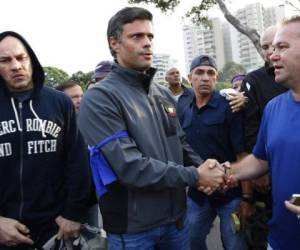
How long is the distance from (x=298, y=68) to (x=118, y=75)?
3.60 ft

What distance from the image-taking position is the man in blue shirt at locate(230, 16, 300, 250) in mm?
2256

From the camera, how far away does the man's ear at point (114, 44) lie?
253 cm

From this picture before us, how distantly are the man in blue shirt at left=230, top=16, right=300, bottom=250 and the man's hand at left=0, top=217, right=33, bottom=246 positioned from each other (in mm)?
1553

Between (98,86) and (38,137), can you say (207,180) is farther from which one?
(38,137)

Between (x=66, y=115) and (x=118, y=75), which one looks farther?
(x=66, y=115)

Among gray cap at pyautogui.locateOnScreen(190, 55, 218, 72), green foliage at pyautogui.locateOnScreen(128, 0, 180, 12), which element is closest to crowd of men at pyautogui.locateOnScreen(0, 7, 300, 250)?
gray cap at pyautogui.locateOnScreen(190, 55, 218, 72)

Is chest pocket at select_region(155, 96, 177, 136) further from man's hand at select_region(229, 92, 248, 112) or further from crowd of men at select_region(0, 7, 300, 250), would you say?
man's hand at select_region(229, 92, 248, 112)

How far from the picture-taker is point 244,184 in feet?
11.5

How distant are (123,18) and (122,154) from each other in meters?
0.88

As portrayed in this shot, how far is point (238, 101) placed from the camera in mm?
3355

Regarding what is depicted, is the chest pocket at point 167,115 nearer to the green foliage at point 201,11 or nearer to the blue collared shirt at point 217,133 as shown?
the blue collared shirt at point 217,133

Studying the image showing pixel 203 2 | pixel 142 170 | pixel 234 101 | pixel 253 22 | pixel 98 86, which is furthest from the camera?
pixel 253 22

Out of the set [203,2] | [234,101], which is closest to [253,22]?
[203,2]

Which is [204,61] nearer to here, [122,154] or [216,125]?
[216,125]
